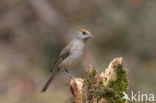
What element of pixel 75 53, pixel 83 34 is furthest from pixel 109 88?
pixel 83 34

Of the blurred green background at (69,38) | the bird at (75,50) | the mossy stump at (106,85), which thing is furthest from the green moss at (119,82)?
the blurred green background at (69,38)

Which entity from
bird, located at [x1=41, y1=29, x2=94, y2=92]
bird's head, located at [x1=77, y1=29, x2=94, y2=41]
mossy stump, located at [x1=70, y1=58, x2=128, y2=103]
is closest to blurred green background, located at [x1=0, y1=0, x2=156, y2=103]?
bird, located at [x1=41, y1=29, x2=94, y2=92]

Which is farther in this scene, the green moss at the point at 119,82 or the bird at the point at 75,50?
the bird at the point at 75,50

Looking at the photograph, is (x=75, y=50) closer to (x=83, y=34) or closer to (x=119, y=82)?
(x=83, y=34)

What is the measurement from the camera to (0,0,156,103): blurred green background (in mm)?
13086

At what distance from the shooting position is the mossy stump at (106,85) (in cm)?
558

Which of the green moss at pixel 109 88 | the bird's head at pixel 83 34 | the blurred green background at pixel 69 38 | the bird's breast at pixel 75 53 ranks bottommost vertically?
the green moss at pixel 109 88

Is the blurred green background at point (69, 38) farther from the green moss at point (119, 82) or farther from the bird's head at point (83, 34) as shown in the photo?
the green moss at point (119, 82)

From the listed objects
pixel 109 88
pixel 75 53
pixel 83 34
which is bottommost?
pixel 109 88

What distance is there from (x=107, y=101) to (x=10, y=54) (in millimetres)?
11723

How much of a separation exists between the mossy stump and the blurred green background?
6266 millimetres

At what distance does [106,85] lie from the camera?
18.6 ft

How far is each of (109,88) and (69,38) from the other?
8664mm

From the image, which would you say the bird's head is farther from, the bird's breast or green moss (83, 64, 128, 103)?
green moss (83, 64, 128, 103)
